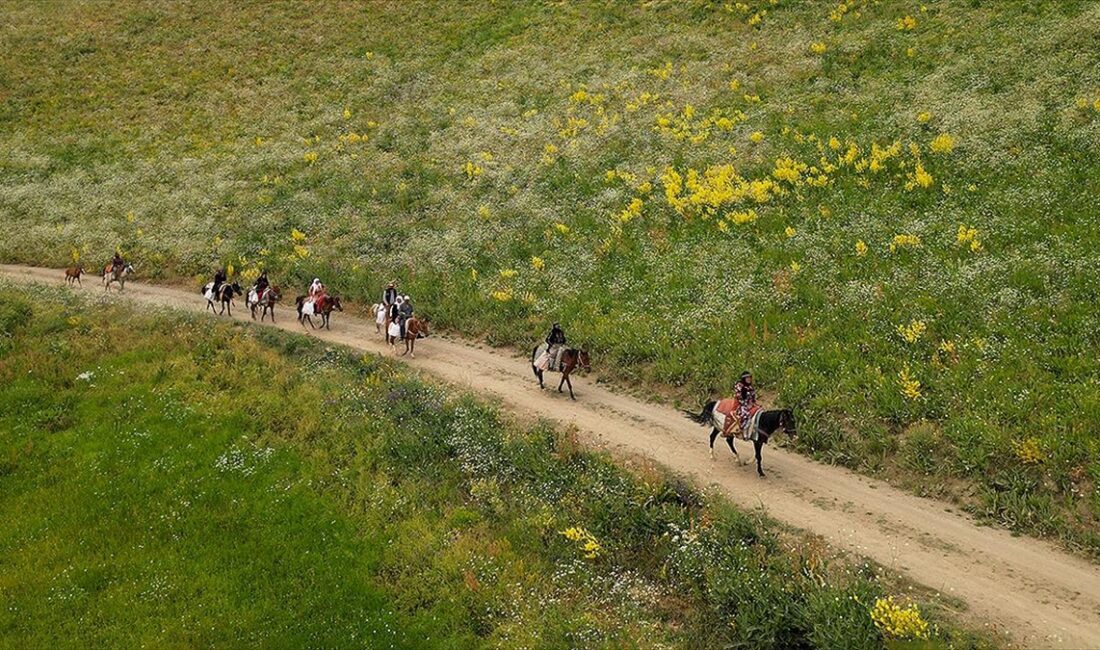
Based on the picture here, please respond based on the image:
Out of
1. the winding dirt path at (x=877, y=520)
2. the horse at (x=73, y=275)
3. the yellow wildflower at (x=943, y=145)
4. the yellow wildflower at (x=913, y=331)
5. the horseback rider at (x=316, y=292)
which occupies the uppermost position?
the yellow wildflower at (x=943, y=145)

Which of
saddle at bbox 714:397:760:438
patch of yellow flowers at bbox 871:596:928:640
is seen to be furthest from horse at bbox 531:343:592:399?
patch of yellow flowers at bbox 871:596:928:640

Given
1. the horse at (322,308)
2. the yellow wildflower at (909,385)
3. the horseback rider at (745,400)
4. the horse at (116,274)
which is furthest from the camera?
the horse at (116,274)

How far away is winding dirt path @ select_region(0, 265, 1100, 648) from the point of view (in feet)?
43.8

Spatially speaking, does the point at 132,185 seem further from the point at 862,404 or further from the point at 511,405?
the point at 862,404

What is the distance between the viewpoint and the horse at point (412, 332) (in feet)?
93.0

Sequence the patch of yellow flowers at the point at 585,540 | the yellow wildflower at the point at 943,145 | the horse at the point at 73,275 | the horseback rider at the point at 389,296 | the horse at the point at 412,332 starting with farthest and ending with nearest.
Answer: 1. the horse at the point at 73,275
2. the yellow wildflower at the point at 943,145
3. the horseback rider at the point at 389,296
4. the horse at the point at 412,332
5. the patch of yellow flowers at the point at 585,540

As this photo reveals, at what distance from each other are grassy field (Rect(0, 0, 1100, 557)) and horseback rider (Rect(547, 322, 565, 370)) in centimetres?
257

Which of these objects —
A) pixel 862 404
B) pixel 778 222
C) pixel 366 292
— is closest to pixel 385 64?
pixel 366 292

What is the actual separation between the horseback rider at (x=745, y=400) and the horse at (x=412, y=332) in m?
14.3

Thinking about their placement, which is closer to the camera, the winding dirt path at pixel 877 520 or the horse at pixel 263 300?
the winding dirt path at pixel 877 520

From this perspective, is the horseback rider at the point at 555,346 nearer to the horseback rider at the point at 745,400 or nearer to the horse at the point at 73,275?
the horseback rider at the point at 745,400

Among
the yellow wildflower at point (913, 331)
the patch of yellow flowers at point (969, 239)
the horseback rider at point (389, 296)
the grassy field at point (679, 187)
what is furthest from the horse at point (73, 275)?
the patch of yellow flowers at point (969, 239)

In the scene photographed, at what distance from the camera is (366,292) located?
35.0 metres

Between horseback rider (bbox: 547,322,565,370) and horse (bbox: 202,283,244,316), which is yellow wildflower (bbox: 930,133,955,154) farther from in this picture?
horse (bbox: 202,283,244,316)
